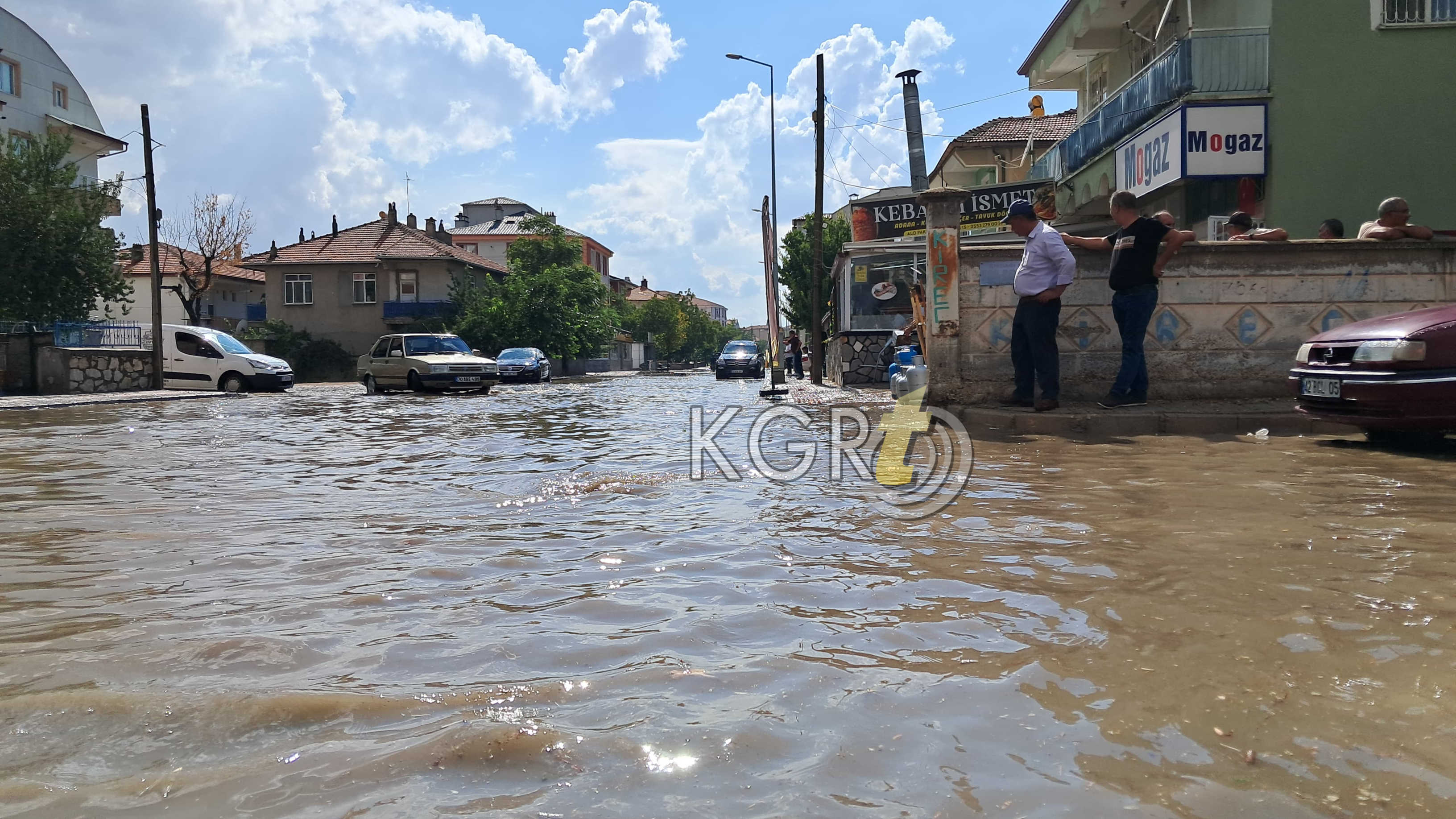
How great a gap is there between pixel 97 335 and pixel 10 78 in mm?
22114

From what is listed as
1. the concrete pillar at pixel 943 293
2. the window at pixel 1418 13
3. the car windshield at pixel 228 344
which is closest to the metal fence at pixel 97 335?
the car windshield at pixel 228 344

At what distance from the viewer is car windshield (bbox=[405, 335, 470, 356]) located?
75.4ft

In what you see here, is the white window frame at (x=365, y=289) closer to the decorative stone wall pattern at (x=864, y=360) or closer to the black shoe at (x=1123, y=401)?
the decorative stone wall pattern at (x=864, y=360)

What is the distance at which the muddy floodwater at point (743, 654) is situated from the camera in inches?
73.3

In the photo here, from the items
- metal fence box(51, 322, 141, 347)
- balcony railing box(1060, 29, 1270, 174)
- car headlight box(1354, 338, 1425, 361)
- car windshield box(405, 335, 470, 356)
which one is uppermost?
balcony railing box(1060, 29, 1270, 174)

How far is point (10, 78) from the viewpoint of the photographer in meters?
39.9

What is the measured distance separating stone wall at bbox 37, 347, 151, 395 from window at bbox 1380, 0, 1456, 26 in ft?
91.6

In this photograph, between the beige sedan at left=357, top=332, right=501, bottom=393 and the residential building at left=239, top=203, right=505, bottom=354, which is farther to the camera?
the residential building at left=239, top=203, right=505, bottom=354

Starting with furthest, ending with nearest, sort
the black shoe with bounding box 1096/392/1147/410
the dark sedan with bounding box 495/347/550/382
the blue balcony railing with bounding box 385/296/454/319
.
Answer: the blue balcony railing with bounding box 385/296/454/319 < the dark sedan with bounding box 495/347/550/382 < the black shoe with bounding box 1096/392/1147/410

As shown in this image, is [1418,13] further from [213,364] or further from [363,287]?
[363,287]

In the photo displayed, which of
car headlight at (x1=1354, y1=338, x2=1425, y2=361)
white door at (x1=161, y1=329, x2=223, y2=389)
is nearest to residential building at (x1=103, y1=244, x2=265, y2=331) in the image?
white door at (x1=161, y1=329, x2=223, y2=389)

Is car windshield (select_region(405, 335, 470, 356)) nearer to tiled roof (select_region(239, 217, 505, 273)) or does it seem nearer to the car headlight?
the car headlight

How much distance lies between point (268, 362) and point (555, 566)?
22985 mm

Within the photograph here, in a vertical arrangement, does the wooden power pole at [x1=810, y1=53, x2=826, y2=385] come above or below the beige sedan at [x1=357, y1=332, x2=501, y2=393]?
above
